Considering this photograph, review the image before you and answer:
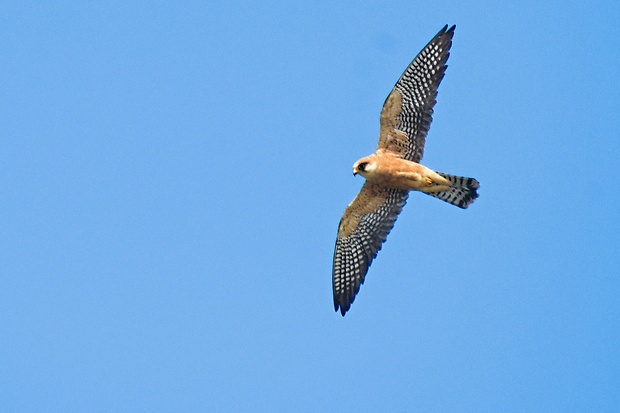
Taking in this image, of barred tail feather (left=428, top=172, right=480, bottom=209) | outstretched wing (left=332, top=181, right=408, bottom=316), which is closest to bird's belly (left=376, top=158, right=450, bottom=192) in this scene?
barred tail feather (left=428, top=172, right=480, bottom=209)

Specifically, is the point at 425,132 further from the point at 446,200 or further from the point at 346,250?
the point at 346,250

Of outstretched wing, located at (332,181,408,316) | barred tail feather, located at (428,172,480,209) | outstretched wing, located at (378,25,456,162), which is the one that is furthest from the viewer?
outstretched wing, located at (332,181,408,316)

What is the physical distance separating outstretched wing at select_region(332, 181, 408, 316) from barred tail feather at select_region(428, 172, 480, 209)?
72 cm

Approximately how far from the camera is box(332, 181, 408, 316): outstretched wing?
18.2 meters

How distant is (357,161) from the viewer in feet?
57.6

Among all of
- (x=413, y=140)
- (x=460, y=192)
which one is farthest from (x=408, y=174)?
(x=460, y=192)

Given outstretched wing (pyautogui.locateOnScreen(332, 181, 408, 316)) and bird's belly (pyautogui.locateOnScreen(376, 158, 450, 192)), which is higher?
bird's belly (pyautogui.locateOnScreen(376, 158, 450, 192))

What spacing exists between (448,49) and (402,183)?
1968mm

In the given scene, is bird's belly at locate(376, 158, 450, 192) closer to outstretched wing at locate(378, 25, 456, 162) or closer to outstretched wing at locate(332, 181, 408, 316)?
outstretched wing at locate(378, 25, 456, 162)

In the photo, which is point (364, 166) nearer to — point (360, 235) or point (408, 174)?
point (408, 174)

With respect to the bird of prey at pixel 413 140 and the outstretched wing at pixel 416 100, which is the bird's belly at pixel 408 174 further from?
the outstretched wing at pixel 416 100

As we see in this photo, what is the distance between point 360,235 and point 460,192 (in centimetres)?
172

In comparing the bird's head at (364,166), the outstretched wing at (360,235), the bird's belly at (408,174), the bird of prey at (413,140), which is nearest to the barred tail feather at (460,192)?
the bird of prey at (413,140)

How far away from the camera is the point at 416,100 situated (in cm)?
1741
